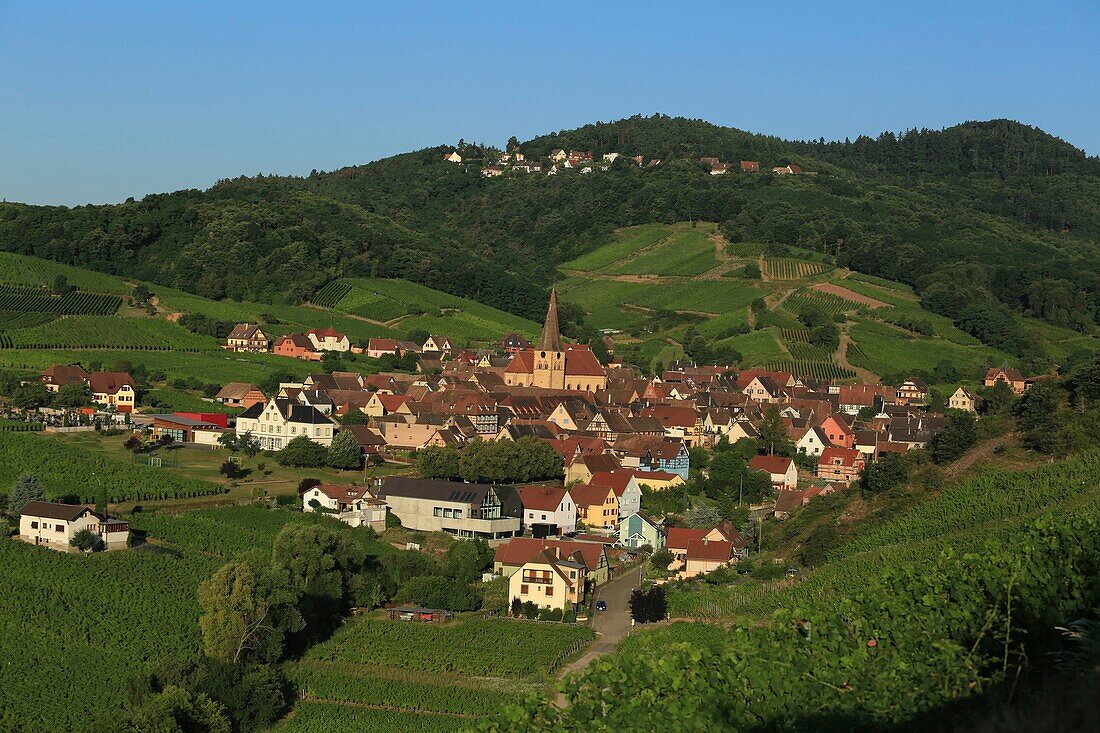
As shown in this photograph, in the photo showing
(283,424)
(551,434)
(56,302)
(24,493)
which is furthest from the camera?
(56,302)

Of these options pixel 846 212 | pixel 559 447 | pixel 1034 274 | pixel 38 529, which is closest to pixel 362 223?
pixel 846 212

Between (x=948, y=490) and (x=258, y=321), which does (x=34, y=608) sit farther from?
(x=258, y=321)

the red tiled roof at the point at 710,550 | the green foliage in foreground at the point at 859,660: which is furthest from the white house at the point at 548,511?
the green foliage in foreground at the point at 859,660


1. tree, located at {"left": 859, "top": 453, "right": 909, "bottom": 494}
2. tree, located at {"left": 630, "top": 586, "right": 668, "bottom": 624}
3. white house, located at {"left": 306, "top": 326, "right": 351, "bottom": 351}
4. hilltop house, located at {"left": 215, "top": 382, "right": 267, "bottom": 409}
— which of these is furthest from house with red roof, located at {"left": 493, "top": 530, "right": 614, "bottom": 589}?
white house, located at {"left": 306, "top": 326, "right": 351, "bottom": 351}

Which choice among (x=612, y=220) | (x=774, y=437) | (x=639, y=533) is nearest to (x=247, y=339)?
(x=774, y=437)

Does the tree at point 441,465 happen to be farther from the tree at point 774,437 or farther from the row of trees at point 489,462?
the tree at point 774,437

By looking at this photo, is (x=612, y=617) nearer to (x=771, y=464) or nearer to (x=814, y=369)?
(x=771, y=464)
